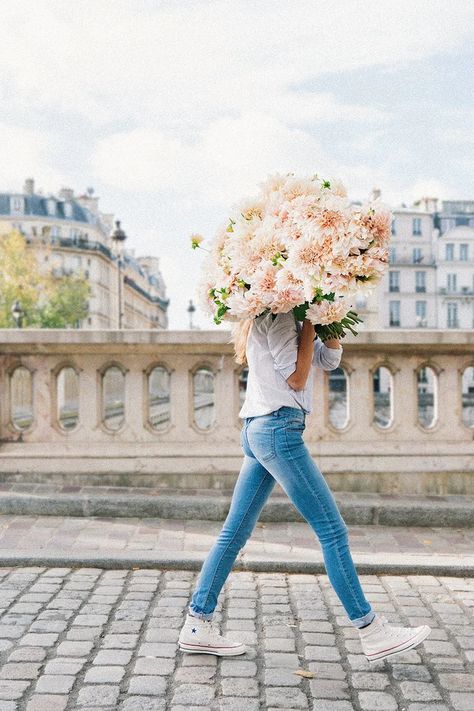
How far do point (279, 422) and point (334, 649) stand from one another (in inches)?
44.6

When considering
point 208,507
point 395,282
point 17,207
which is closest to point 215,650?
point 208,507

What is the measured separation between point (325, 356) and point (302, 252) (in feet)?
2.11

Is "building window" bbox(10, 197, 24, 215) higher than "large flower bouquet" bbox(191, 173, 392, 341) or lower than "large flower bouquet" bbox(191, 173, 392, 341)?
higher

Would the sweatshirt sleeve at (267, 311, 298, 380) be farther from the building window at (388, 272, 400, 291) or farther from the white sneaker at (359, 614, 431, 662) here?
the building window at (388, 272, 400, 291)

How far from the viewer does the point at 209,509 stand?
256 inches

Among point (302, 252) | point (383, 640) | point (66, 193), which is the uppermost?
point (66, 193)

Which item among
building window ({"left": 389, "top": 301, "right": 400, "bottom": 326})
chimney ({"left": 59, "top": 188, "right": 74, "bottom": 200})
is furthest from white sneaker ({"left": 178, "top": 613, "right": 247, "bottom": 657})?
chimney ({"left": 59, "top": 188, "right": 74, "bottom": 200})

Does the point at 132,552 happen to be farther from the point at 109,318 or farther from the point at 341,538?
the point at 109,318

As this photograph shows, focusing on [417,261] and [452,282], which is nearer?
[417,261]

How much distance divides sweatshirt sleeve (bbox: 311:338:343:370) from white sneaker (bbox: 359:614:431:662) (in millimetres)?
1149

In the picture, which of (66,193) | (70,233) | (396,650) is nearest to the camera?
(396,650)

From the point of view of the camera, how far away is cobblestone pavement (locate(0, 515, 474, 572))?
18.2 feet

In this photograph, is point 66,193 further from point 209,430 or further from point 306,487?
point 306,487

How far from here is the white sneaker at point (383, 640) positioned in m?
3.70
